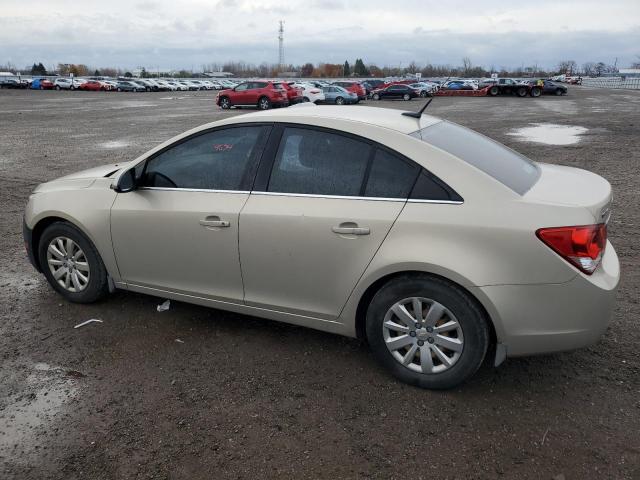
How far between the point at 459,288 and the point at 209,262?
1.74m

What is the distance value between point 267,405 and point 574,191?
227 centimetres

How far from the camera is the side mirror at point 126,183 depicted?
4105 millimetres

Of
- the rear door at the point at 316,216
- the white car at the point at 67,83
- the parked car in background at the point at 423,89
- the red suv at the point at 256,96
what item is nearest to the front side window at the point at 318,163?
the rear door at the point at 316,216

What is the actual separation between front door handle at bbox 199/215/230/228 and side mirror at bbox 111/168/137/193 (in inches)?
28.1

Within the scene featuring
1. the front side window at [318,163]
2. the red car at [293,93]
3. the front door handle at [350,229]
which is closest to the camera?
the front door handle at [350,229]

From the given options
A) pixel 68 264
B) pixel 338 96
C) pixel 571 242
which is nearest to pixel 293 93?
pixel 338 96

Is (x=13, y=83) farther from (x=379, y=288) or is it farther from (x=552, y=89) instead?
(x=379, y=288)

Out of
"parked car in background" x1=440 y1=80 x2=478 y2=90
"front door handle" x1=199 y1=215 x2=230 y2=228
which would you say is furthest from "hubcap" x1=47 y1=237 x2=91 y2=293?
"parked car in background" x1=440 y1=80 x2=478 y2=90

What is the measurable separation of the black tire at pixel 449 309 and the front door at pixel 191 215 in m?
1.04

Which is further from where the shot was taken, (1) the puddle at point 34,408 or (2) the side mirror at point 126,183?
(2) the side mirror at point 126,183

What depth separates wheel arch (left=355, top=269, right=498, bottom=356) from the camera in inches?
123

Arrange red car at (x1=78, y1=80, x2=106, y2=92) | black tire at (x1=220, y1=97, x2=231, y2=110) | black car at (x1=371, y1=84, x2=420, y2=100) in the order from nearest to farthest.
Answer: black tire at (x1=220, y1=97, x2=231, y2=110), black car at (x1=371, y1=84, x2=420, y2=100), red car at (x1=78, y1=80, x2=106, y2=92)

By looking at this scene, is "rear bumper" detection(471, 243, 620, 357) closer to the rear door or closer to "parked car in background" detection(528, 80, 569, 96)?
the rear door

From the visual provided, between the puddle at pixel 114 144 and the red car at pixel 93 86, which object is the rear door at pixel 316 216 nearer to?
the puddle at pixel 114 144
